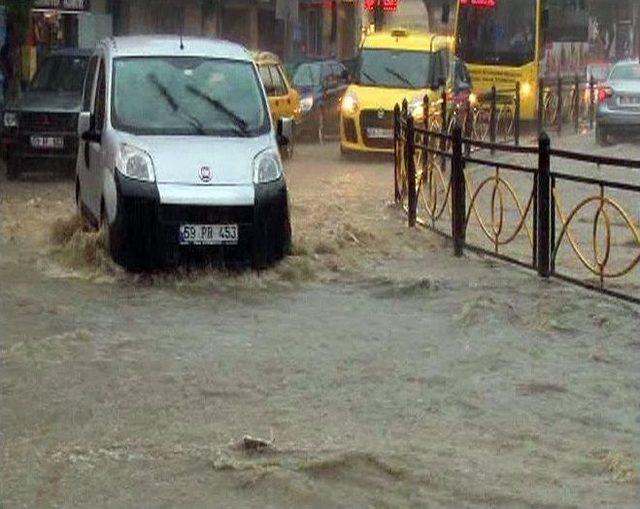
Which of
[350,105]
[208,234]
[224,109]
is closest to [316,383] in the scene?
[208,234]

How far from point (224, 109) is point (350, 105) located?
12761mm

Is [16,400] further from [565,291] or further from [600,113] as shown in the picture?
[600,113]

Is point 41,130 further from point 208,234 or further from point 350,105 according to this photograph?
point 208,234

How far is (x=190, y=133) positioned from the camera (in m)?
13.1

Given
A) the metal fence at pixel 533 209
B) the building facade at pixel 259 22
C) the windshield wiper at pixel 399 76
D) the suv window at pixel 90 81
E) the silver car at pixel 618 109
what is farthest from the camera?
the building facade at pixel 259 22

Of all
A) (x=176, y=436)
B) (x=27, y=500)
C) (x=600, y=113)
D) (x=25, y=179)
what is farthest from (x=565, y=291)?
(x=600, y=113)

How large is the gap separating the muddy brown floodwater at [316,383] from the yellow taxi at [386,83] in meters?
11.3

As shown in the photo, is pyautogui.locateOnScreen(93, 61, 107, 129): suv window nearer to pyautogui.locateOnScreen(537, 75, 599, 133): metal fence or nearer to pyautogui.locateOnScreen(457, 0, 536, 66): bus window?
pyautogui.locateOnScreen(537, 75, 599, 133): metal fence

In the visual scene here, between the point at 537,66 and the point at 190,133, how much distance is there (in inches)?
910

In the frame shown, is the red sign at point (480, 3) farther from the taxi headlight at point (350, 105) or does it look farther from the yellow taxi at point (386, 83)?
the taxi headlight at point (350, 105)

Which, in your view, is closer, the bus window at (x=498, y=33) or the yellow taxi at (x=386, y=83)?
the yellow taxi at (x=386, y=83)

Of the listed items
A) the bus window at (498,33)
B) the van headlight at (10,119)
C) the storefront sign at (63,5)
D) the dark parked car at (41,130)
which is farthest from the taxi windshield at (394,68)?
the bus window at (498,33)

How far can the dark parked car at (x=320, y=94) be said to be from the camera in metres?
30.6

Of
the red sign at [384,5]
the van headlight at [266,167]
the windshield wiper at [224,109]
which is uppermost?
the red sign at [384,5]
